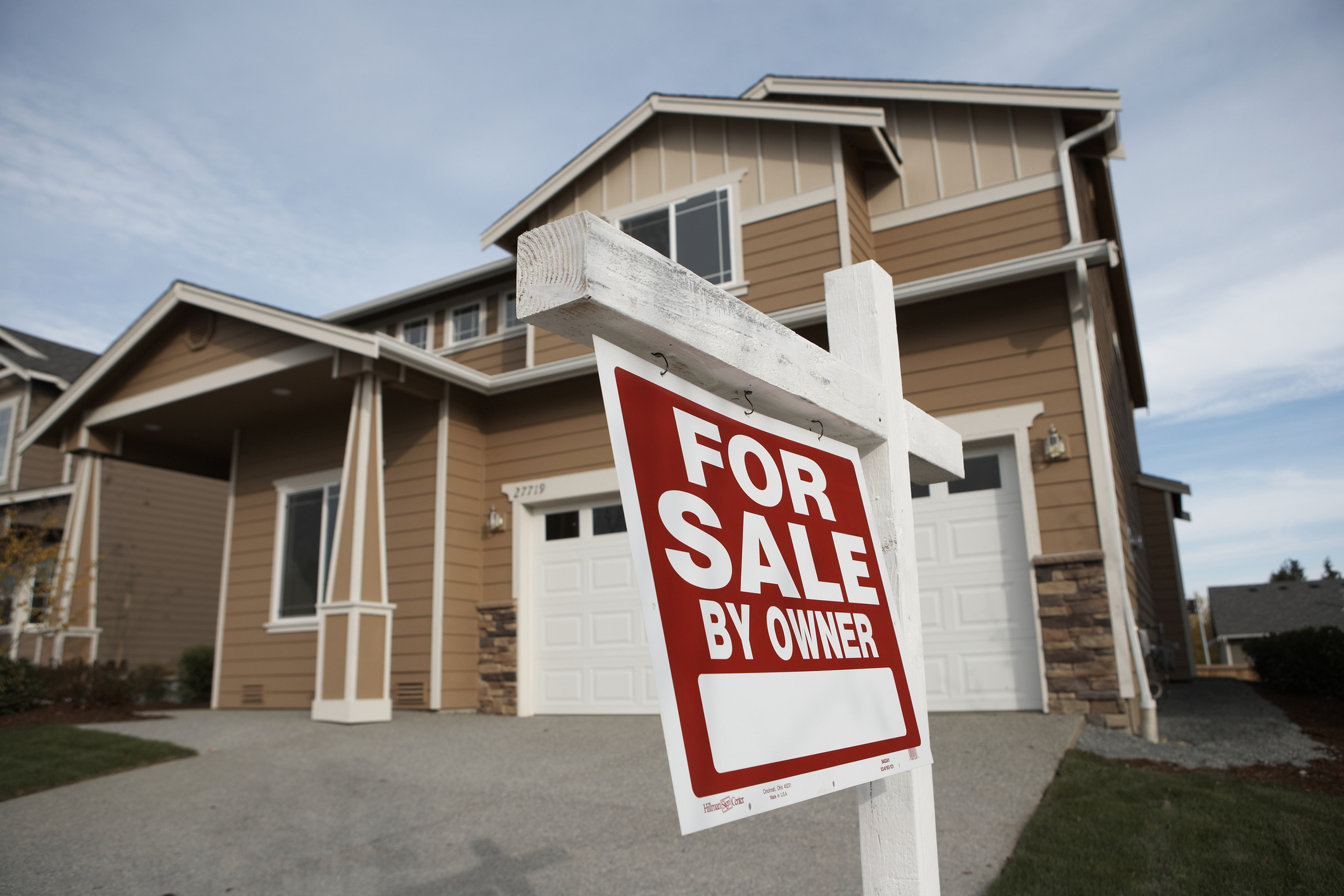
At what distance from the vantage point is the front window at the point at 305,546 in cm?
1015

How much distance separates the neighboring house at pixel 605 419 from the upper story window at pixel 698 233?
0.04m

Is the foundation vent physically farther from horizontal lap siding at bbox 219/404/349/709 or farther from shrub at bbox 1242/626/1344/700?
shrub at bbox 1242/626/1344/700

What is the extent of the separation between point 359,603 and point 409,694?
5.44 ft

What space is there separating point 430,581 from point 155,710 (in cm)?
407

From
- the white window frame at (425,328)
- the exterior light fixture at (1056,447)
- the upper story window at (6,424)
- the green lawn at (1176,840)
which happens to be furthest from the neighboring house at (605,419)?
the upper story window at (6,424)

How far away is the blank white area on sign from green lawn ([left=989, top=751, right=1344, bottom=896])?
6.67ft

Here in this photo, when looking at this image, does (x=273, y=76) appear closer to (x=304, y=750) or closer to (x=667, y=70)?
(x=667, y=70)

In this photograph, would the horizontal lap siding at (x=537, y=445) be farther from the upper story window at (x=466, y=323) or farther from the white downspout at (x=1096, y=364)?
the white downspout at (x=1096, y=364)

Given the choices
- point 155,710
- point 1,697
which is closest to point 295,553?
point 155,710

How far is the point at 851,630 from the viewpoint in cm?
168

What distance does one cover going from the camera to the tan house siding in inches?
626

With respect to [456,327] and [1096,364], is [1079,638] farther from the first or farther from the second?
[456,327]

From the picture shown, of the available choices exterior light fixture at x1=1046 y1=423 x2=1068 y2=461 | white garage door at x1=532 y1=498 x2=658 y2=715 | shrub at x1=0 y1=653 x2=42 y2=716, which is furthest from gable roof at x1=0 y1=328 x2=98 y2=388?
exterior light fixture at x1=1046 y1=423 x2=1068 y2=461

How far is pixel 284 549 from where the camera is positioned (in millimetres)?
10664
